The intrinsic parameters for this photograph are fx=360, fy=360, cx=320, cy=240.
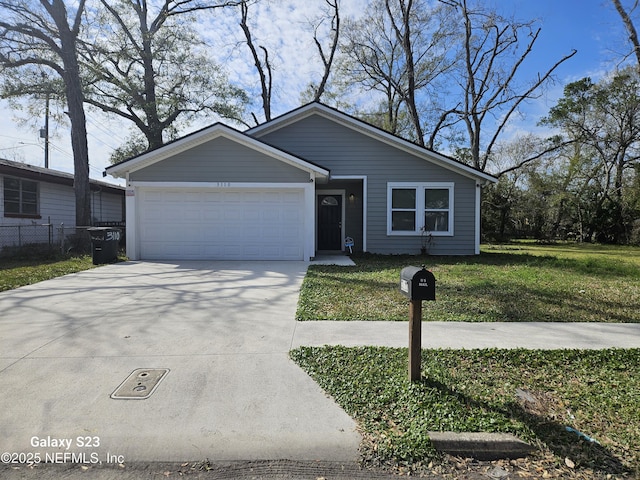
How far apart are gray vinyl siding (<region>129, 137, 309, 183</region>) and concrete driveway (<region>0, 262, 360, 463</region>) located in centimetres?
545

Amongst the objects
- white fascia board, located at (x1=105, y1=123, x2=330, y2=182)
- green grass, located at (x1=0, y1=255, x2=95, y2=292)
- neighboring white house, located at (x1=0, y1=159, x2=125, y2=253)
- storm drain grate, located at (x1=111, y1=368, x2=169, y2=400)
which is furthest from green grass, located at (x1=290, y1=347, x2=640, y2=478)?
neighboring white house, located at (x1=0, y1=159, x2=125, y2=253)

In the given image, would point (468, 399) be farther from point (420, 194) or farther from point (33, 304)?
point (420, 194)

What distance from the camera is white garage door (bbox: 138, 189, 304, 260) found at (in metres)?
10.9

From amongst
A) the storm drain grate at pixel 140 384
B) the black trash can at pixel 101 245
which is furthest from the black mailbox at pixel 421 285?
the black trash can at pixel 101 245

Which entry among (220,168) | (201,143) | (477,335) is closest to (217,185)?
(220,168)

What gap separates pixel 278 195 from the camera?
10.9 meters

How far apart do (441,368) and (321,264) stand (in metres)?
6.80

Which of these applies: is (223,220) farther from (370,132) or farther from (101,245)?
(370,132)

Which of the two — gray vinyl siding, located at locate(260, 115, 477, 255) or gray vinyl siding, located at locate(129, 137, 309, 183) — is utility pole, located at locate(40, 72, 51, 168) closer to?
gray vinyl siding, located at locate(129, 137, 309, 183)

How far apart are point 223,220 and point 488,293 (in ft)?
24.9

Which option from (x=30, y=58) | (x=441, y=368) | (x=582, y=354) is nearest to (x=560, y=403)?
(x=441, y=368)

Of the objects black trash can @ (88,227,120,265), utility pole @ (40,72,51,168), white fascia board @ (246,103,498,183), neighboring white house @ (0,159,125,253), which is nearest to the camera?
black trash can @ (88,227,120,265)

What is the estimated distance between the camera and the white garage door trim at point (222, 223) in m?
10.9

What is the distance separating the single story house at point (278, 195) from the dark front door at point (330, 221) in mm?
1360
